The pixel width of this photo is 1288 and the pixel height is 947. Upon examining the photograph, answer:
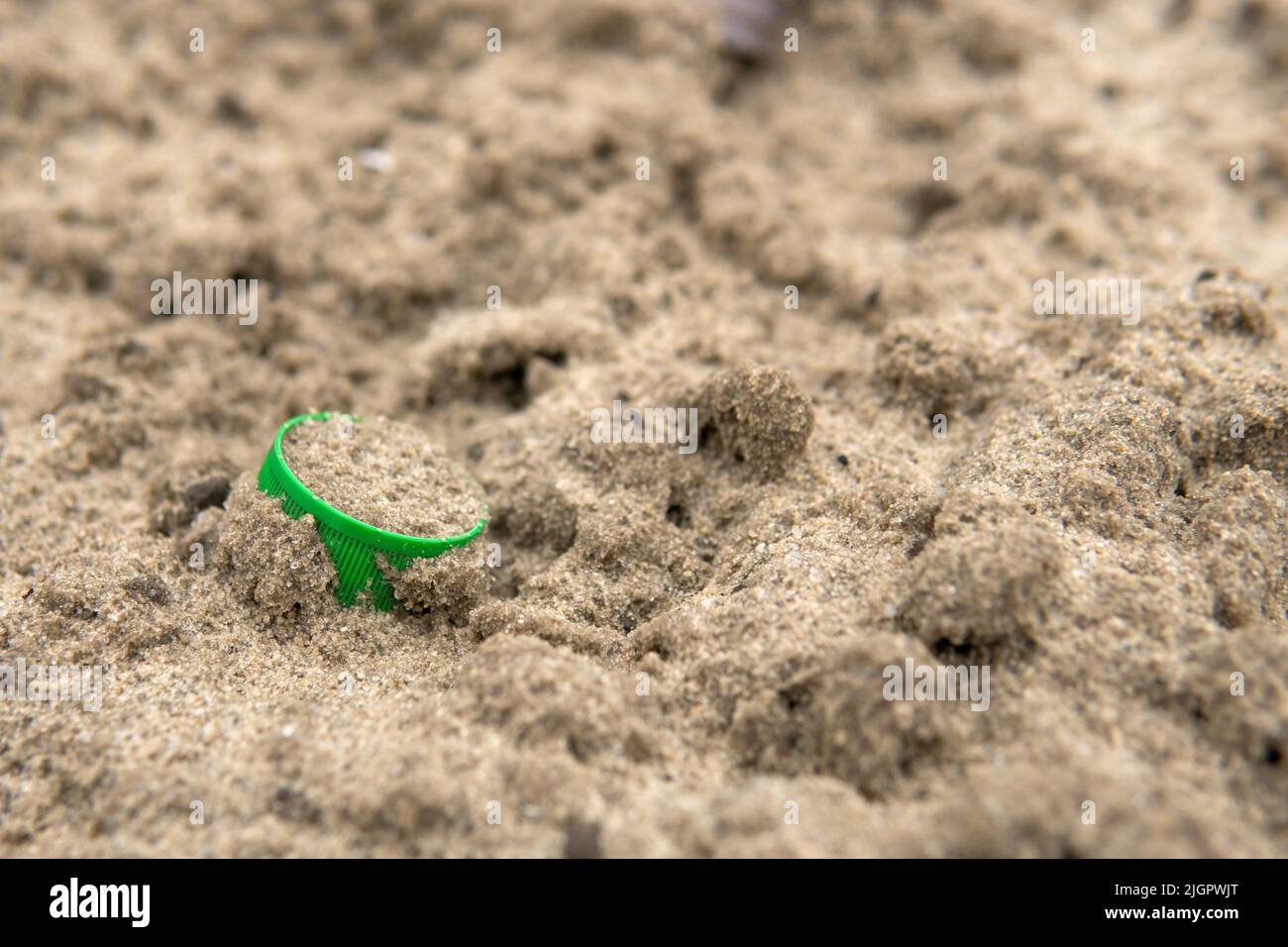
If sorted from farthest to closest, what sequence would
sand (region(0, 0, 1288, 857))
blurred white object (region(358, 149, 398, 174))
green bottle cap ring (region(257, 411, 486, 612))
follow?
1. blurred white object (region(358, 149, 398, 174))
2. green bottle cap ring (region(257, 411, 486, 612))
3. sand (region(0, 0, 1288, 857))

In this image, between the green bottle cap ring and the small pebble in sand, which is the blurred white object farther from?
the green bottle cap ring

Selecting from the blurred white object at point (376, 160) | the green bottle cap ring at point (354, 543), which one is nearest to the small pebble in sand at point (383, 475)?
the green bottle cap ring at point (354, 543)

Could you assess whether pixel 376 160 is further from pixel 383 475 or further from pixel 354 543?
pixel 354 543

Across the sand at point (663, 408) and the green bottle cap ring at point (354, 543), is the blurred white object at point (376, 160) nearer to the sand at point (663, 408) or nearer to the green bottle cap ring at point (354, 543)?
the sand at point (663, 408)

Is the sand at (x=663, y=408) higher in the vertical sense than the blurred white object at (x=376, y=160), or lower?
lower

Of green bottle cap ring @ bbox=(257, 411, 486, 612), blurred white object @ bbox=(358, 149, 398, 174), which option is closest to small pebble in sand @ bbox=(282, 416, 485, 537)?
green bottle cap ring @ bbox=(257, 411, 486, 612)
